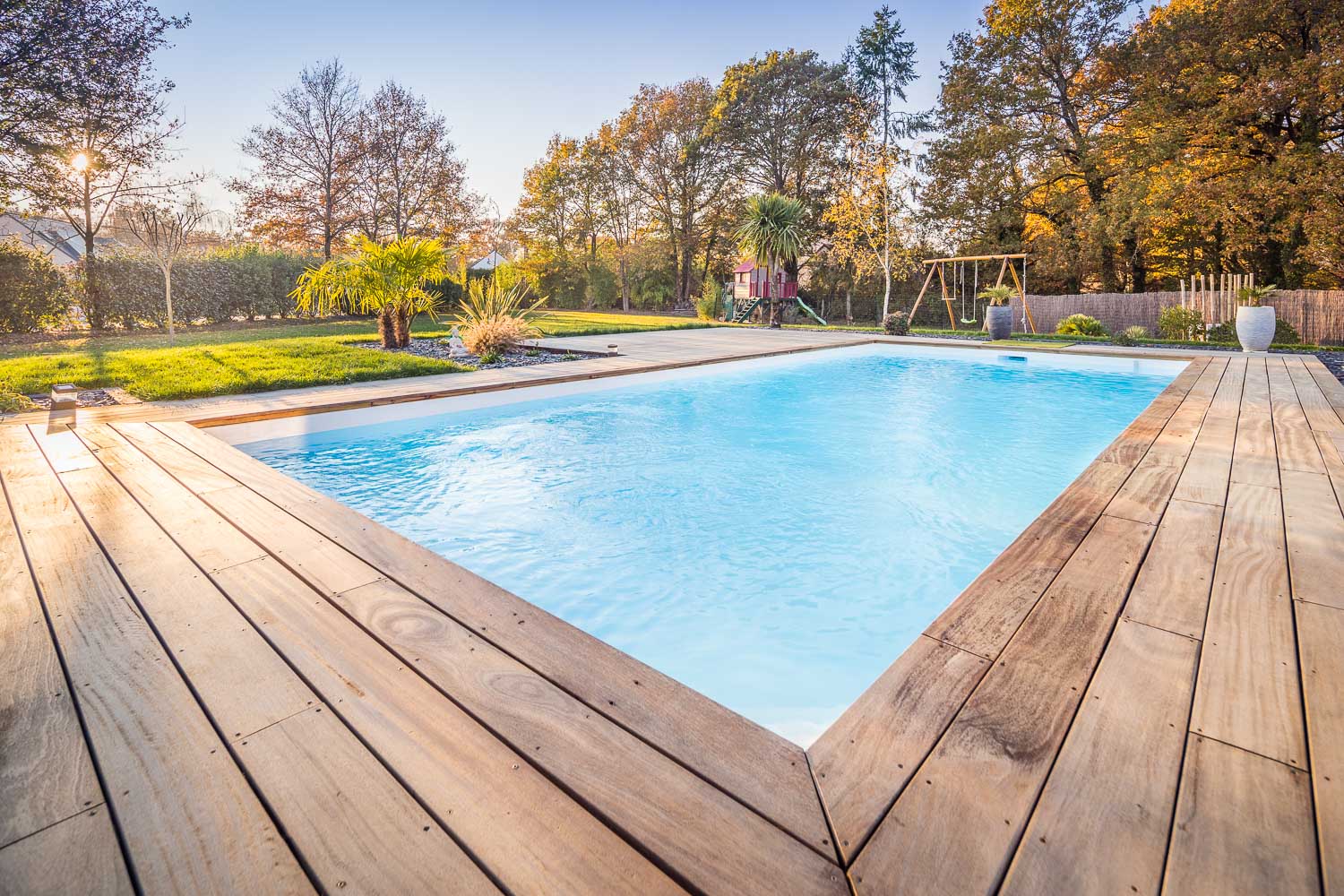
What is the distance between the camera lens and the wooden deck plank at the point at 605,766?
2.89 ft

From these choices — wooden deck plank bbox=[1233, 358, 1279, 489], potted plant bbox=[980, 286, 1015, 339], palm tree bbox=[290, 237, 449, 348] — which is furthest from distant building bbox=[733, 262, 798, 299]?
wooden deck plank bbox=[1233, 358, 1279, 489]

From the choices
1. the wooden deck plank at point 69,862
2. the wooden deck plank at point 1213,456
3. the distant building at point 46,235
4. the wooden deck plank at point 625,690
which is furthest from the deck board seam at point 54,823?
the distant building at point 46,235

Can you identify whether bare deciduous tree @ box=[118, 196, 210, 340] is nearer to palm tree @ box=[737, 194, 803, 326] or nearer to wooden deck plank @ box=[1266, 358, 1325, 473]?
palm tree @ box=[737, 194, 803, 326]

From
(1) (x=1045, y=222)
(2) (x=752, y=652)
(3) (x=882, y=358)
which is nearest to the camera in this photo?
(2) (x=752, y=652)

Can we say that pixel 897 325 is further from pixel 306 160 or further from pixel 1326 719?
pixel 306 160

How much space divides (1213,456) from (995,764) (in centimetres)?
299

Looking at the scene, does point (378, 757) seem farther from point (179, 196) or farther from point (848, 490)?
point (179, 196)

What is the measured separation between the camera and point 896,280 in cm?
1694

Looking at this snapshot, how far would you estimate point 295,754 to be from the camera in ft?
3.56

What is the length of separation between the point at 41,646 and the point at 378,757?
97 cm

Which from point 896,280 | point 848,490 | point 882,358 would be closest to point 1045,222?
point 896,280

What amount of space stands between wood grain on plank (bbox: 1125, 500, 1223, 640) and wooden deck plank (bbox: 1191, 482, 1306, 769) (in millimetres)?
28

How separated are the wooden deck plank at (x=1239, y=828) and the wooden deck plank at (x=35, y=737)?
1.57m

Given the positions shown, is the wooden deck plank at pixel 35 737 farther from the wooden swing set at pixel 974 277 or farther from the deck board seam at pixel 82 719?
the wooden swing set at pixel 974 277
